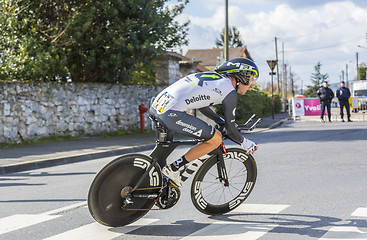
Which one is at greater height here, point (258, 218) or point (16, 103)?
point (16, 103)

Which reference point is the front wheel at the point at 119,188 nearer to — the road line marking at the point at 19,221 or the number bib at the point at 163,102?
the number bib at the point at 163,102

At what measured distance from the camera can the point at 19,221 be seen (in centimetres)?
593

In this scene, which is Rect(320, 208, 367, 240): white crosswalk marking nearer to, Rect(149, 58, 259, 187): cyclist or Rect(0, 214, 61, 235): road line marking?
Rect(149, 58, 259, 187): cyclist

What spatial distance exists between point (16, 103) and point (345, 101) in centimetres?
1589

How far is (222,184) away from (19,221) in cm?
216

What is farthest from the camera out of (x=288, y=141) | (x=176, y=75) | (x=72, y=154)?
(x=176, y=75)

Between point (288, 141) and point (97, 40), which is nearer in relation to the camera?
point (288, 141)

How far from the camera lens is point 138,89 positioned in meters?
21.7

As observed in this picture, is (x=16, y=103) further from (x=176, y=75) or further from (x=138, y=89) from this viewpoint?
(x=176, y=75)

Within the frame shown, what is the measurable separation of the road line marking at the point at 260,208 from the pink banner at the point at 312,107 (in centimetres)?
2414

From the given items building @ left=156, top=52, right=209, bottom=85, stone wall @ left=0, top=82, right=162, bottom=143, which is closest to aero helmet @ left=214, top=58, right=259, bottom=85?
stone wall @ left=0, top=82, right=162, bottom=143

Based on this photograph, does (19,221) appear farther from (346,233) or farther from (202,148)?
(346,233)

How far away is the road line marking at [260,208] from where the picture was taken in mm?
6055

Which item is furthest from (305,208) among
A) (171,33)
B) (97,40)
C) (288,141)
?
(171,33)
